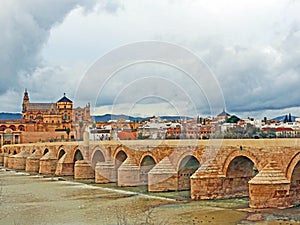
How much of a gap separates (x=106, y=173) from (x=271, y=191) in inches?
600

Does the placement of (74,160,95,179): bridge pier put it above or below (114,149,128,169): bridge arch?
below

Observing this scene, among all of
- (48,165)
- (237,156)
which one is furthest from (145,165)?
(48,165)

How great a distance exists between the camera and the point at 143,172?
90.6 feet

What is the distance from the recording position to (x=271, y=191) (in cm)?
1709

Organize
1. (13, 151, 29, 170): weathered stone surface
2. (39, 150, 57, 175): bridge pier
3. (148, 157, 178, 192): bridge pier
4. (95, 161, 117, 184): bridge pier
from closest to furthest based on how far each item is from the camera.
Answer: (148, 157, 178, 192): bridge pier → (95, 161, 117, 184): bridge pier → (39, 150, 57, 175): bridge pier → (13, 151, 29, 170): weathered stone surface

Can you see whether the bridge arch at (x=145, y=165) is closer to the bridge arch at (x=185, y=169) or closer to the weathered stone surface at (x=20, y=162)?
the bridge arch at (x=185, y=169)

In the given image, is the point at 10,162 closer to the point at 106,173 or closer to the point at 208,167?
the point at 106,173

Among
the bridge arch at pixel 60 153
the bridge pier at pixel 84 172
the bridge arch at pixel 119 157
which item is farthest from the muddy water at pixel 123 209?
the bridge arch at pixel 60 153

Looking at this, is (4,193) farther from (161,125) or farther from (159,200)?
(161,125)

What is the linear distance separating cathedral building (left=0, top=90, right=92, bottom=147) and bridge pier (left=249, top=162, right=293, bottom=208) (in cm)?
5616

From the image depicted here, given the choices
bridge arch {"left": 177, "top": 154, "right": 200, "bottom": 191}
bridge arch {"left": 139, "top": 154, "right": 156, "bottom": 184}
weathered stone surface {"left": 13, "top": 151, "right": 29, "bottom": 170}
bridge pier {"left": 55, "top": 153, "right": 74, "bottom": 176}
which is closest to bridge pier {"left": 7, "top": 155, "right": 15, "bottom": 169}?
weathered stone surface {"left": 13, "top": 151, "right": 29, "bottom": 170}

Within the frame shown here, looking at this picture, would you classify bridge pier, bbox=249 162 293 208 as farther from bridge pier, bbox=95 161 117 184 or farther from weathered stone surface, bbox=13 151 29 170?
weathered stone surface, bbox=13 151 29 170

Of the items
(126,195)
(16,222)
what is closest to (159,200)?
(126,195)

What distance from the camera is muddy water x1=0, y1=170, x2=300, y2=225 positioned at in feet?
53.7
